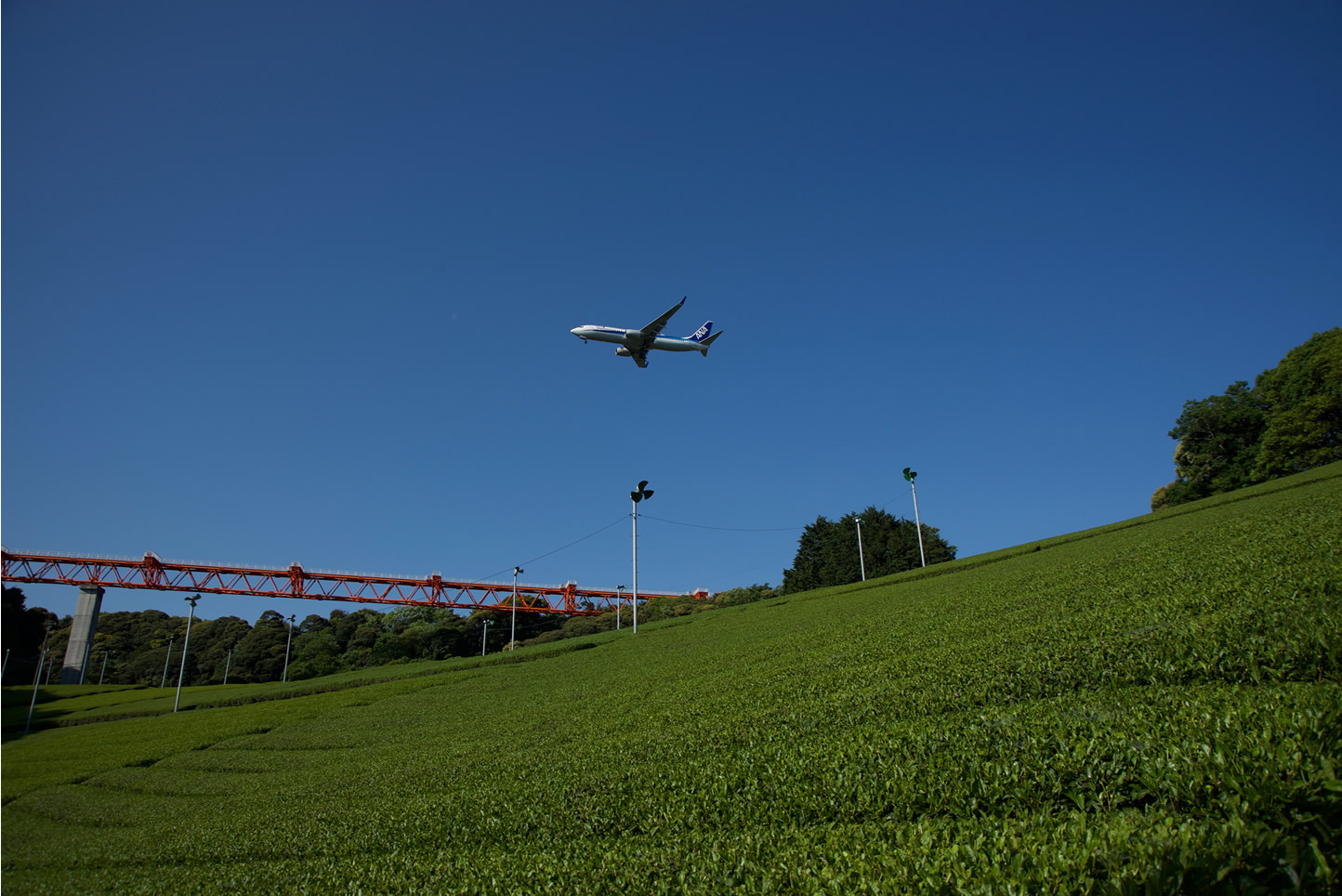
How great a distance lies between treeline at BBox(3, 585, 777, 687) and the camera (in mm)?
92750

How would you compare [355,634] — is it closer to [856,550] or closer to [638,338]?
[856,550]

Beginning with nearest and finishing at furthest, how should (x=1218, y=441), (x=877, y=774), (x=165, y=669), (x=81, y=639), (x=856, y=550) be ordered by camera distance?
(x=877, y=774) < (x=1218, y=441) < (x=81, y=639) < (x=165, y=669) < (x=856, y=550)

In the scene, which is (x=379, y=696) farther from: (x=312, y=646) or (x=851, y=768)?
(x=312, y=646)

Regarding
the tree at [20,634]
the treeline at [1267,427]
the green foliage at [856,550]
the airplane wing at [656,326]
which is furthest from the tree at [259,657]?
the treeline at [1267,427]

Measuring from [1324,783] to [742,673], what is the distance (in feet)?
60.0

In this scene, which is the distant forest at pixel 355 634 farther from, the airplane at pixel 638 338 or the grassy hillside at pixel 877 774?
the grassy hillside at pixel 877 774

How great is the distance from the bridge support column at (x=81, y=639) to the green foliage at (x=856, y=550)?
92005 millimetres

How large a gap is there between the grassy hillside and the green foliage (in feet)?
207

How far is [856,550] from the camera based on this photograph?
93.8 meters

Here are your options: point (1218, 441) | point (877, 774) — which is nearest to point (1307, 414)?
point (1218, 441)

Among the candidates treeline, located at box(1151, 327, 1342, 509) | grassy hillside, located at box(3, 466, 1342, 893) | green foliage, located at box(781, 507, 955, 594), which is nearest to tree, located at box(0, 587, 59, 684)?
grassy hillside, located at box(3, 466, 1342, 893)

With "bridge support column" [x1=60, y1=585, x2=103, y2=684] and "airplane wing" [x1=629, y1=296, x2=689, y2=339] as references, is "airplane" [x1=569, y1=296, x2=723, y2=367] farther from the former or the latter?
"bridge support column" [x1=60, y1=585, x2=103, y2=684]

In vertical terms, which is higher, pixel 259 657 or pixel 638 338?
pixel 638 338

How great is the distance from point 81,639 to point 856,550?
99.5m
